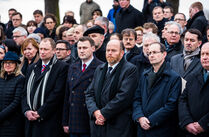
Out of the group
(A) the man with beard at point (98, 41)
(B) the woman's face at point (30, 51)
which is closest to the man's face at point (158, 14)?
(A) the man with beard at point (98, 41)

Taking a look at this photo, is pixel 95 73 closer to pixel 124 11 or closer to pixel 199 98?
pixel 199 98

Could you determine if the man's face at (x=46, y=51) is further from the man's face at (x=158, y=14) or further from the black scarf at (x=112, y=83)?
the man's face at (x=158, y=14)

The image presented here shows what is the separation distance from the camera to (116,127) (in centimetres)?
520

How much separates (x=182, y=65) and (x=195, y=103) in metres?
1.28

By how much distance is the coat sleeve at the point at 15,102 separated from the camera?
6176 millimetres

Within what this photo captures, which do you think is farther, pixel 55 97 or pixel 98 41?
pixel 98 41

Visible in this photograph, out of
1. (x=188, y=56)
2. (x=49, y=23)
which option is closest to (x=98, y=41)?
(x=188, y=56)

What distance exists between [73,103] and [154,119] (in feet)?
5.03

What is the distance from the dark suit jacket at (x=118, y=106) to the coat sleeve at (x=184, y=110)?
797 mm

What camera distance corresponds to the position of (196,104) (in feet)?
15.7

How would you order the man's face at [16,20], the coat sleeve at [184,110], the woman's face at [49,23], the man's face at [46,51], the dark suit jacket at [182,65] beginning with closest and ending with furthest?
the coat sleeve at [184,110] < the dark suit jacket at [182,65] < the man's face at [46,51] < the woman's face at [49,23] < the man's face at [16,20]

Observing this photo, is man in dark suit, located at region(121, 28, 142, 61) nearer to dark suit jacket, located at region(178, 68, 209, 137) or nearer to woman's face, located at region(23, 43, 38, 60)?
dark suit jacket, located at region(178, 68, 209, 137)

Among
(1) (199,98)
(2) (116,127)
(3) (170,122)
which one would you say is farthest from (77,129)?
(1) (199,98)

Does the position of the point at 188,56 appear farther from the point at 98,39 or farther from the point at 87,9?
the point at 87,9
